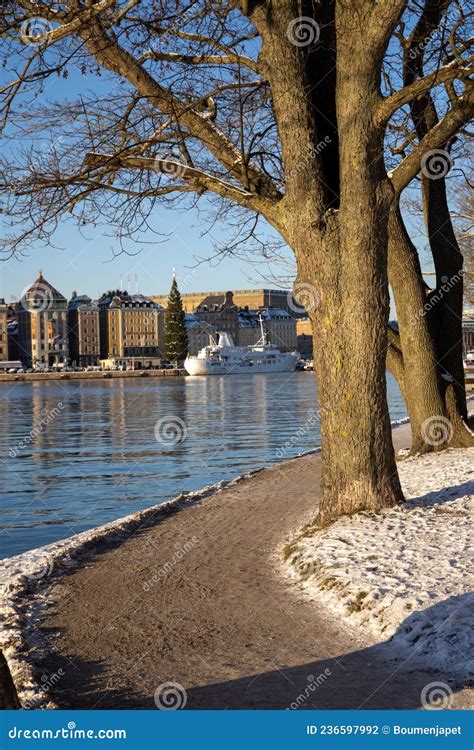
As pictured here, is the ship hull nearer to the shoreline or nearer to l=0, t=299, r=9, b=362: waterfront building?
l=0, t=299, r=9, b=362: waterfront building

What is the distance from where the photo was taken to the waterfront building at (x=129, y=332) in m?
151

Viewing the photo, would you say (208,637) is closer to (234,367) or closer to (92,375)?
(234,367)

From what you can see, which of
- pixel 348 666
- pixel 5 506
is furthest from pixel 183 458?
pixel 348 666

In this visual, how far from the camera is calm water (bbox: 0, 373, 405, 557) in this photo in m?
14.1

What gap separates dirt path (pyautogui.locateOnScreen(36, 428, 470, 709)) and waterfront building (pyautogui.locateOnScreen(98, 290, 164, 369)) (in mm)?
140898

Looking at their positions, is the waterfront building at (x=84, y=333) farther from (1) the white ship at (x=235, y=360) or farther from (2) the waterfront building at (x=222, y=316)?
(1) the white ship at (x=235, y=360)

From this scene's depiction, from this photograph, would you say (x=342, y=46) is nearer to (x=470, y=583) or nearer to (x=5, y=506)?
(x=470, y=583)

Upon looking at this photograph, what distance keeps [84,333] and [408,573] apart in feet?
486

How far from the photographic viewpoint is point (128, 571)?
8.28 meters

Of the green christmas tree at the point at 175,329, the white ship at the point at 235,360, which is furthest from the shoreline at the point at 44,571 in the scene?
the green christmas tree at the point at 175,329

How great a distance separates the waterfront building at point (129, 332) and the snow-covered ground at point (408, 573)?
14117 centimetres

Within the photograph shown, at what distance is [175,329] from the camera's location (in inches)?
5197

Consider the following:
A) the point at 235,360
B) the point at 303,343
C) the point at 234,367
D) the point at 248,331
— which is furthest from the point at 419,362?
the point at 303,343

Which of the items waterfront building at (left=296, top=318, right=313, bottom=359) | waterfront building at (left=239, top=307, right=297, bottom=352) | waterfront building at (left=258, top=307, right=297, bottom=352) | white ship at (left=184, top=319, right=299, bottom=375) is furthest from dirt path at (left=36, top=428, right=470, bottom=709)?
waterfront building at (left=296, top=318, right=313, bottom=359)
